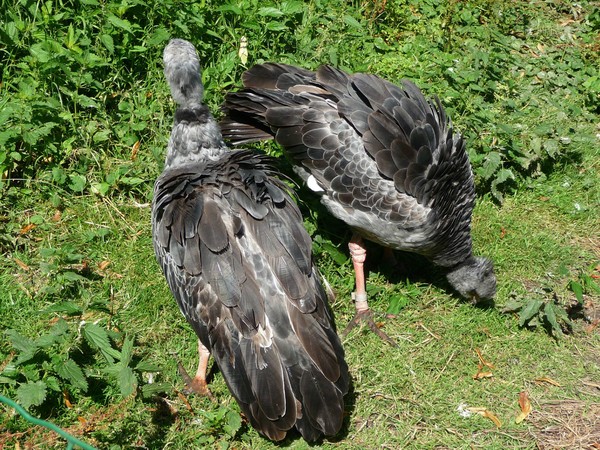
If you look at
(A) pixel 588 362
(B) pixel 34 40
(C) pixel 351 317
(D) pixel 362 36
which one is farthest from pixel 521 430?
(B) pixel 34 40

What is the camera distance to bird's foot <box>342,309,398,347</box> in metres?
4.79

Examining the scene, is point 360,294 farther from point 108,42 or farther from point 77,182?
point 108,42

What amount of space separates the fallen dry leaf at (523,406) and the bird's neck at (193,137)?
239cm

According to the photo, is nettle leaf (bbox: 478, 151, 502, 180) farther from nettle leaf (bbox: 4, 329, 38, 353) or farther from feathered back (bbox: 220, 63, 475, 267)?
nettle leaf (bbox: 4, 329, 38, 353)

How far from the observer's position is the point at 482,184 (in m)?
5.79

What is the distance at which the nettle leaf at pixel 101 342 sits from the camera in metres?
3.95

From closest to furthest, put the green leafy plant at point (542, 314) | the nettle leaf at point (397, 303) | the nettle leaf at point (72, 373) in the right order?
the nettle leaf at point (72, 373) < the green leafy plant at point (542, 314) < the nettle leaf at point (397, 303)

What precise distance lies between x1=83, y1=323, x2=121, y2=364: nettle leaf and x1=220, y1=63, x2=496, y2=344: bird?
153 centimetres

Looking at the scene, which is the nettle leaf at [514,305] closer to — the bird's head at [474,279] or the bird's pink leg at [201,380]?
the bird's head at [474,279]

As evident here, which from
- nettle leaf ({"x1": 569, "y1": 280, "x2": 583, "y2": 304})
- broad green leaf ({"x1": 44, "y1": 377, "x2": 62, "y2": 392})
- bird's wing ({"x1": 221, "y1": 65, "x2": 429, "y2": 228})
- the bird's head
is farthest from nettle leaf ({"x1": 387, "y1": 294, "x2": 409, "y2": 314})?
broad green leaf ({"x1": 44, "y1": 377, "x2": 62, "y2": 392})

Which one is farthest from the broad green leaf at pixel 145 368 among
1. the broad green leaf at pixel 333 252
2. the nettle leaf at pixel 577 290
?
the nettle leaf at pixel 577 290

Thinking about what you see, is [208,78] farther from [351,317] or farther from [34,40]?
[351,317]

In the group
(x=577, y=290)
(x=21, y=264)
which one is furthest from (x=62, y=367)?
(x=577, y=290)

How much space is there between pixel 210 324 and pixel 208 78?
2.42 metres
